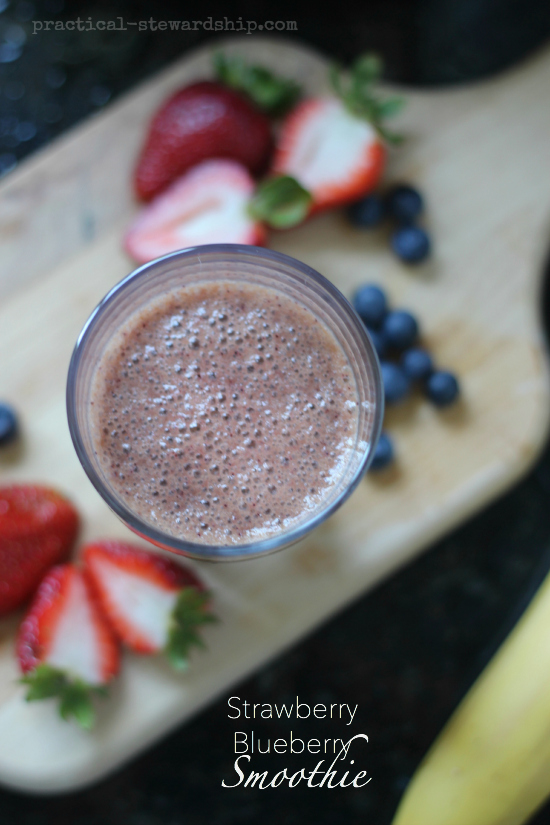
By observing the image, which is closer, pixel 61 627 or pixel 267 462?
pixel 267 462

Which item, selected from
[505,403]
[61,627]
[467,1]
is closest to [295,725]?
[61,627]

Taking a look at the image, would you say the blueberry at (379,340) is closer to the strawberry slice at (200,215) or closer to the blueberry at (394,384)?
the blueberry at (394,384)

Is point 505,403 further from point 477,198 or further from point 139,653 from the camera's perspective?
point 139,653

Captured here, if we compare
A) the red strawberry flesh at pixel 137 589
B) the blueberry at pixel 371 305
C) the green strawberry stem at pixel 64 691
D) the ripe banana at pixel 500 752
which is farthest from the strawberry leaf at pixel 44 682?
the blueberry at pixel 371 305

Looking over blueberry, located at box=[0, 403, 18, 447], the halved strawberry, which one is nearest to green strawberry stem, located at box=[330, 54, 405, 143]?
the halved strawberry

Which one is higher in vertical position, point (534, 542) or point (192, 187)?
point (192, 187)

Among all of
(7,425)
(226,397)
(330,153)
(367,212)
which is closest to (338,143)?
(330,153)

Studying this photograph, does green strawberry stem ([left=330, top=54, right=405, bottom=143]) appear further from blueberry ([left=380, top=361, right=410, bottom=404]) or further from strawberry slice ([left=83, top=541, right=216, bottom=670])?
strawberry slice ([left=83, top=541, right=216, bottom=670])

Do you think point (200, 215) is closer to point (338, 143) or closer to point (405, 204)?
point (338, 143)
